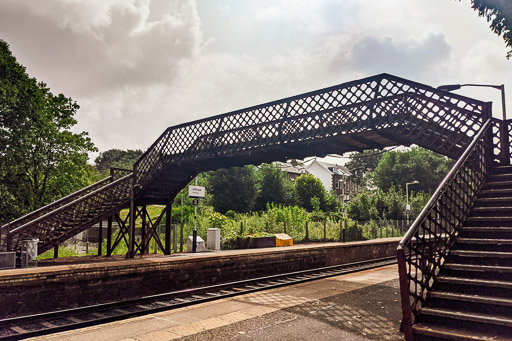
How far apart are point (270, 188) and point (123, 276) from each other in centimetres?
3958

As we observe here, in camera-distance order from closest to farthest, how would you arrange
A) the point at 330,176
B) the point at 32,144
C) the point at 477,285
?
the point at 477,285 < the point at 32,144 < the point at 330,176

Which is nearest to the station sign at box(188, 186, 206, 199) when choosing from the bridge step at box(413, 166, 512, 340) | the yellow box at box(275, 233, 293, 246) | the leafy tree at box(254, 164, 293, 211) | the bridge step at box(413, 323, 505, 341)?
the yellow box at box(275, 233, 293, 246)

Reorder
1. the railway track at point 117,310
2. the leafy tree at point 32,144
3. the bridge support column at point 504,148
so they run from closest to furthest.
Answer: the railway track at point 117,310 → the bridge support column at point 504,148 → the leafy tree at point 32,144

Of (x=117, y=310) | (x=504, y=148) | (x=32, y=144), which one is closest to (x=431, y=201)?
(x=504, y=148)

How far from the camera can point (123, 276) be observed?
10148 millimetres

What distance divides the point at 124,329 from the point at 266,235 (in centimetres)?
1464

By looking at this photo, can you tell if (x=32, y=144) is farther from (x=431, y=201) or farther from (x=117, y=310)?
(x=431, y=201)

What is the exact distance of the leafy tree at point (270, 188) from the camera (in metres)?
49.1

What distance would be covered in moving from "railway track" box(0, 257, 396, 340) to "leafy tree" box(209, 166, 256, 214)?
3190 centimetres

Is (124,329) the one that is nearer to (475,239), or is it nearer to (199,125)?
(475,239)

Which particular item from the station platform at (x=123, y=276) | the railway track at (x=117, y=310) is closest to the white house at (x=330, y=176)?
the station platform at (x=123, y=276)

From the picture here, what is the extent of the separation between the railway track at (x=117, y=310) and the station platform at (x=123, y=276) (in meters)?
0.77

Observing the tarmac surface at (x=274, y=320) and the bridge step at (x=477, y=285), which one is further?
the tarmac surface at (x=274, y=320)

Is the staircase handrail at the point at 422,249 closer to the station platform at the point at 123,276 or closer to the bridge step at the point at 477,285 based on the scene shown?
Answer: the bridge step at the point at 477,285
